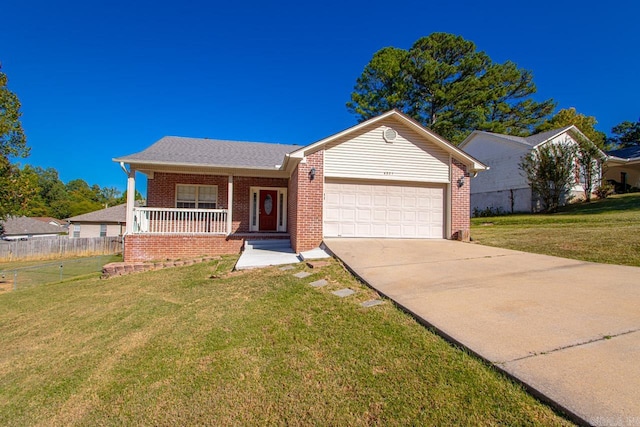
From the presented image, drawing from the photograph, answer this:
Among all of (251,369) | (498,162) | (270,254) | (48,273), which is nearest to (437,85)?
(498,162)

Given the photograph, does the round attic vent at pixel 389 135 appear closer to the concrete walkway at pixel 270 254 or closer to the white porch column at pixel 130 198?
the concrete walkway at pixel 270 254

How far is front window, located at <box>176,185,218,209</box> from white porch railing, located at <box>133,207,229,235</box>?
71 centimetres

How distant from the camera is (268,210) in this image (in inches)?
502

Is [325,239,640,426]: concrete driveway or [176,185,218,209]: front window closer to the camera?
[325,239,640,426]: concrete driveway

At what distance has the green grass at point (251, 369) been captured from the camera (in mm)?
2289

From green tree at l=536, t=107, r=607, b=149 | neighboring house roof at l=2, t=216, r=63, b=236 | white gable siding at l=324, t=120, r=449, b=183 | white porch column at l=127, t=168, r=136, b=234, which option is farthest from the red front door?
neighboring house roof at l=2, t=216, r=63, b=236

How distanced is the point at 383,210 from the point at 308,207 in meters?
2.62

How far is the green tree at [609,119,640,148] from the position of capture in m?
34.9

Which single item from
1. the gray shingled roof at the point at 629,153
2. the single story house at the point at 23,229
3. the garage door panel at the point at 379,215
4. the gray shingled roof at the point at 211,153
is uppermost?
the gray shingled roof at the point at 629,153

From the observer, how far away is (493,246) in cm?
880

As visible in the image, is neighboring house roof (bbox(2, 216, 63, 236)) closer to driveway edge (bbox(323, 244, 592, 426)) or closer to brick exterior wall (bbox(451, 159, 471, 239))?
brick exterior wall (bbox(451, 159, 471, 239))

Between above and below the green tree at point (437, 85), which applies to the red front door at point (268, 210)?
below

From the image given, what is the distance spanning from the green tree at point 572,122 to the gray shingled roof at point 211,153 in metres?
27.6

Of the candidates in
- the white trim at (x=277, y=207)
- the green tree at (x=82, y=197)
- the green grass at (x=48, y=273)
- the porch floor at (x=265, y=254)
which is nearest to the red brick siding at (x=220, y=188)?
the white trim at (x=277, y=207)
